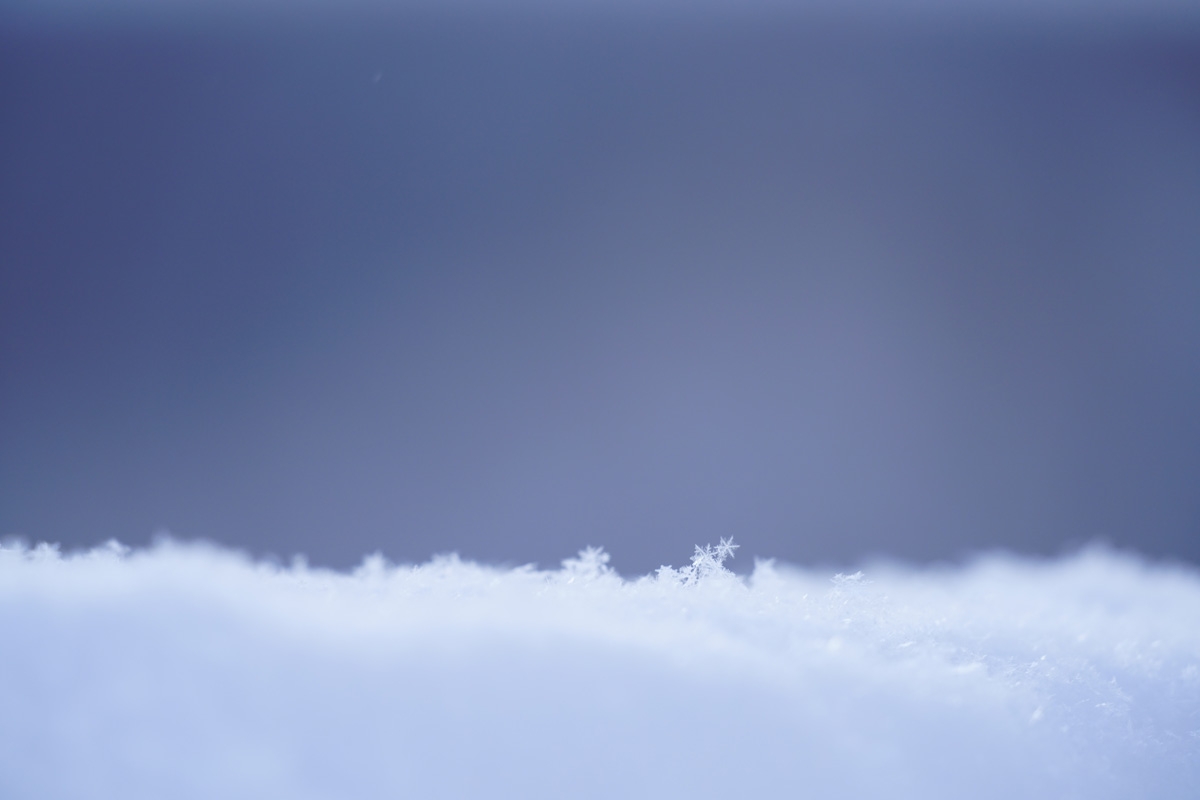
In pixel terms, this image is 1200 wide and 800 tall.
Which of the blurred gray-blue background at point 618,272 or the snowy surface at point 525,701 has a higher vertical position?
the blurred gray-blue background at point 618,272

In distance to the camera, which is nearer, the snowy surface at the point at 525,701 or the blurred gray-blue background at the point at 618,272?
the snowy surface at the point at 525,701

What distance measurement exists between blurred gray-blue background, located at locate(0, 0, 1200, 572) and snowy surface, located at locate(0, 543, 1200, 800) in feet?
3.79

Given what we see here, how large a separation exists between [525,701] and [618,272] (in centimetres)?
132

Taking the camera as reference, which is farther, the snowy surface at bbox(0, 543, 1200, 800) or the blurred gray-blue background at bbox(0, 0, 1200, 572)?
the blurred gray-blue background at bbox(0, 0, 1200, 572)

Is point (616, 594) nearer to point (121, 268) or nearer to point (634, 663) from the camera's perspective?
point (634, 663)

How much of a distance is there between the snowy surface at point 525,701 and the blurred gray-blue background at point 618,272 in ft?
3.79

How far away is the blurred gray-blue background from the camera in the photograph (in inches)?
54.8

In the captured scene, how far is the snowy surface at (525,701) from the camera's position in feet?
0.70

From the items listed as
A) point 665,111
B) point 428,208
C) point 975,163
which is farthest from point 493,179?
point 975,163

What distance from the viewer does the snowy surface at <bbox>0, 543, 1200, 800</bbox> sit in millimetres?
212

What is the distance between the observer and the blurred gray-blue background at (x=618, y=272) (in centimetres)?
139

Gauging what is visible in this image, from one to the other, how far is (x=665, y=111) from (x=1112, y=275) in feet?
3.18

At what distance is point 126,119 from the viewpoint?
141 centimetres

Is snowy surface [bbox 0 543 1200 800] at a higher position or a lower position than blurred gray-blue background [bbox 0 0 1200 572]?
lower
